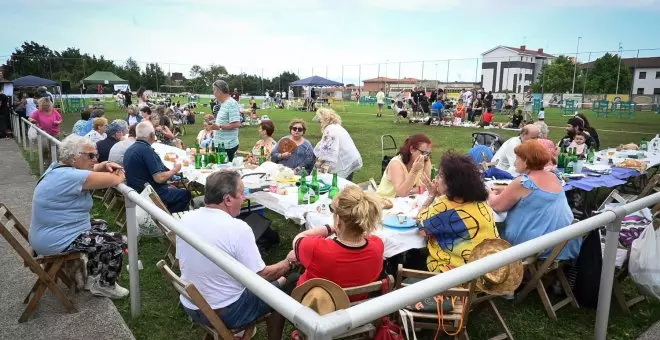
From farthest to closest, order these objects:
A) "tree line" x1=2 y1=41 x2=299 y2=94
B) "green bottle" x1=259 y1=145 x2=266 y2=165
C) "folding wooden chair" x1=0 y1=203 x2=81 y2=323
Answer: "tree line" x1=2 y1=41 x2=299 y2=94 < "green bottle" x1=259 y1=145 x2=266 y2=165 < "folding wooden chair" x1=0 y1=203 x2=81 y2=323

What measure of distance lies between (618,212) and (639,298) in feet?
5.90

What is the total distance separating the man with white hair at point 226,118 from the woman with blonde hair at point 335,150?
1.39 m

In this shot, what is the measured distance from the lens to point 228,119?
6.61 m

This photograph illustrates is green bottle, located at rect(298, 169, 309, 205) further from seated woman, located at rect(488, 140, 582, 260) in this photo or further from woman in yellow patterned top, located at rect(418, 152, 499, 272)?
seated woman, located at rect(488, 140, 582, 260)

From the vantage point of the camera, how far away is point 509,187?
3625 mm

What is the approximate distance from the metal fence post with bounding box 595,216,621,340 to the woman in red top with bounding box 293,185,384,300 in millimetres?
1449

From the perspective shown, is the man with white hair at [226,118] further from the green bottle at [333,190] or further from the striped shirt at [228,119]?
the green bottle at [333,190]

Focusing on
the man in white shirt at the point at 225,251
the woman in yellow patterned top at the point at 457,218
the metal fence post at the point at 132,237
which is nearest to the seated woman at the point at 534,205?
the woman in yellow patterned top at the point at 457,218

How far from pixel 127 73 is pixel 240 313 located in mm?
44394

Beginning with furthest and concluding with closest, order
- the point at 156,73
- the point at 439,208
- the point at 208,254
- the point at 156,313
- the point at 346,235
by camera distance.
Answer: the point at 156,73 < the point at 156,313 < the point at 439,208 < the point at 346,235 < the point at 208,254

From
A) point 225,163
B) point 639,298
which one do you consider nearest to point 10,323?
point 225,163

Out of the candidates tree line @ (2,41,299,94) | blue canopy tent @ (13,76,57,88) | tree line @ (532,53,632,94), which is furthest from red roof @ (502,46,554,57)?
blue canopy tent @ (13,76,57,88)

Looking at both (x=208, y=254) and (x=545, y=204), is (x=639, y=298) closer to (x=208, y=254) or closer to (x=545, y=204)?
(x=545, y=204)

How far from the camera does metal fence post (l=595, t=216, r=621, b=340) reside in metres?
2.66
